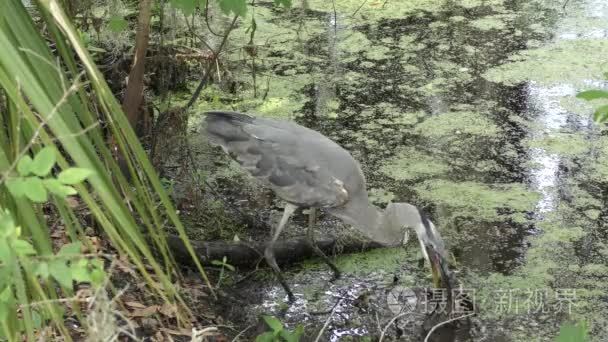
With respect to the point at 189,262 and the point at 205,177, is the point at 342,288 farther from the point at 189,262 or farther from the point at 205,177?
Result: the point at 205,177

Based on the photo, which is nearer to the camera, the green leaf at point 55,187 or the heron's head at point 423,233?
the green leaf at point 55,187

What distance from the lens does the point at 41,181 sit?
3.37 ft

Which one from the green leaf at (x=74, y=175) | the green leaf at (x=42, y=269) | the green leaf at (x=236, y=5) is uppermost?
the green leaf at (x=74, y=175)

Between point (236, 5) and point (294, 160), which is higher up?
point (236, 5)

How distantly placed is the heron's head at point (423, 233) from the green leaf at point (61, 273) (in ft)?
5.78

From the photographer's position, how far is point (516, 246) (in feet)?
10.3

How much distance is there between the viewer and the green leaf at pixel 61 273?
108 centimetres

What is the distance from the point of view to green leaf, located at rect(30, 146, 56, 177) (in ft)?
3.32

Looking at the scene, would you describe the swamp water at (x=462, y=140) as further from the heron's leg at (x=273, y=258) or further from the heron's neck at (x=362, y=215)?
the heron's neck at (x=362, y=215)

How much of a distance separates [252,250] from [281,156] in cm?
39

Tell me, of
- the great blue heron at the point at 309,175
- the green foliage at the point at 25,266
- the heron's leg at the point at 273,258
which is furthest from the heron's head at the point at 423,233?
the green foliage at the point at 25,266

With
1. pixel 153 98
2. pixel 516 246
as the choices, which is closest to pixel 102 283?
pixel 516 246

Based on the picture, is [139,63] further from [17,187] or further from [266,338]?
[17,187]

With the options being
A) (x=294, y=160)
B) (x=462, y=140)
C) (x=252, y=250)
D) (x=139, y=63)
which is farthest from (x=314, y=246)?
(x=462, y=140)
